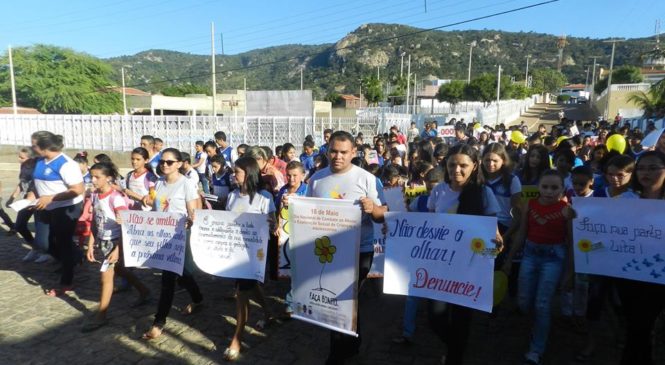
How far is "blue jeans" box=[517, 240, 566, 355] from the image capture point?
11.7ft

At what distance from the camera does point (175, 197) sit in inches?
170

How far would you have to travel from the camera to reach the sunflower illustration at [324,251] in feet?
11.6

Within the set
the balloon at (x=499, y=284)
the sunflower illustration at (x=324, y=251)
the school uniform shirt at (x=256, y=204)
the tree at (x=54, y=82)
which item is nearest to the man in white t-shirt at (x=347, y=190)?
the sunflower illustration at (x=324, y=251)

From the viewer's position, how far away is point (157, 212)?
14.1ft

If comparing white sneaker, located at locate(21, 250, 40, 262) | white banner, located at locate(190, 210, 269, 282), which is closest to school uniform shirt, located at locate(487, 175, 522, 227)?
white banner, located at locate(190, 210, 269, 282)

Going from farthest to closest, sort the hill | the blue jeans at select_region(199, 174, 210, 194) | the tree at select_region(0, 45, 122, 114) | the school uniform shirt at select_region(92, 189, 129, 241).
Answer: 1. the hill
2. the tree at select_region(0, 45, 122, 114)
3. the blue jeans at select_region(199, 174, 210, 194)
4. the school uniform shirt at select_region(92, 189, 129, 241)

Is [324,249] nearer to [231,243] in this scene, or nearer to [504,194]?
[231,243]

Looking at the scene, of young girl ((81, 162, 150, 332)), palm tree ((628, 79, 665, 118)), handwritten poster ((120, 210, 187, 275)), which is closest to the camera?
handwritten poster ((120, 210, 187, 275))

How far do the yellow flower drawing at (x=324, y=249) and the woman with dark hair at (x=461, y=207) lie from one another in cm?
84

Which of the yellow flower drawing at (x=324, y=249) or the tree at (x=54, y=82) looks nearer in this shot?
the yellow flower drawing at (x=324, y=249)

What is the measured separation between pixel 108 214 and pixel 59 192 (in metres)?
1.06

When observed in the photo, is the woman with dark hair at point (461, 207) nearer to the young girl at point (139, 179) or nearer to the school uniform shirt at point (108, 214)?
the school uniform shirt at point (108, 214)

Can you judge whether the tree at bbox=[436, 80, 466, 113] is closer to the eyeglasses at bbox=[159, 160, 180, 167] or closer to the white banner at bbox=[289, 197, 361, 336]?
the eyeglasses at bbox=[159, 160, 180, 167]

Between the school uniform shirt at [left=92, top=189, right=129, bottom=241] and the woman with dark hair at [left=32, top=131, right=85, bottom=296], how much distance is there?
0.73 meters
